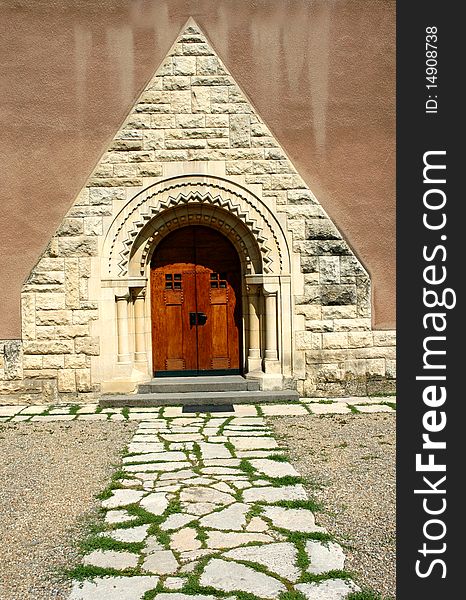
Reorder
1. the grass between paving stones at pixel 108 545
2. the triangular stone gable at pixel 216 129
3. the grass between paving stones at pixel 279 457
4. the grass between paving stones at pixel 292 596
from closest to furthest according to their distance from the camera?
the grass between paving stones at pixel 292 596
the grass between paving stones at pixel 108 545
the grass between paving stones at pixel 279 457
the triangular stone gable at pixel 216 129

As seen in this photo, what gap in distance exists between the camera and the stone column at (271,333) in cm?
877

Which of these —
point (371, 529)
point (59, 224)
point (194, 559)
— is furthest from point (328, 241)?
point (194, 559)

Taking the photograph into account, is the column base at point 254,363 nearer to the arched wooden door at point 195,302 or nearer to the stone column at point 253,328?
the stone column at point 253,328

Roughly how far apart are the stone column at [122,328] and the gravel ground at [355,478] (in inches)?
95.5

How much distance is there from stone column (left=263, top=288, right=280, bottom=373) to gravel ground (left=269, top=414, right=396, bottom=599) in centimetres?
137

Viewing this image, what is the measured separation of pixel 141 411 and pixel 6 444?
1.97m

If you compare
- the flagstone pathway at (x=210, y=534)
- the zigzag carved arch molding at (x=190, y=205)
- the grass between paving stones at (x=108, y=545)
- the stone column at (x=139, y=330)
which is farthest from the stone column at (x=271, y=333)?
the grass between paving stones at (x=108, y=545)

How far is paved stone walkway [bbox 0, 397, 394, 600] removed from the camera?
331 centimetres

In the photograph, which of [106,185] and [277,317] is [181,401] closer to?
[277,317]

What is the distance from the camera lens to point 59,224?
8602 mm

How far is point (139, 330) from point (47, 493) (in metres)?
4.23

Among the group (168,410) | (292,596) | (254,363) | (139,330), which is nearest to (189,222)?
(139,330)

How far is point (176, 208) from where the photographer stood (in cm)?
888

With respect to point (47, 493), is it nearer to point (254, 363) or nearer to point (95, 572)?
point (95, 572)
